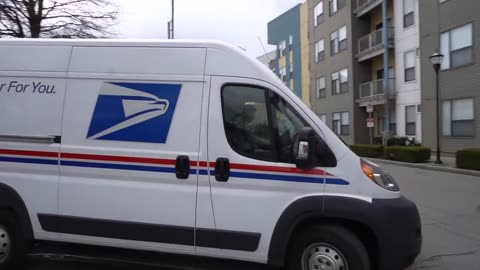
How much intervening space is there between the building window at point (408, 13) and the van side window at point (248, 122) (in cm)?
2695

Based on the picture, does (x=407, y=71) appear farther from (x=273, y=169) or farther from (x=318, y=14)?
(x=273, y=169)

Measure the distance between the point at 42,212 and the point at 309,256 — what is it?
287 cm

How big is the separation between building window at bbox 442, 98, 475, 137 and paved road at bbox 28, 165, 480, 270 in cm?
681

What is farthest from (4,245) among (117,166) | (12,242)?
(117,166)

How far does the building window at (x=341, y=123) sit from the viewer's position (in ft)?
128

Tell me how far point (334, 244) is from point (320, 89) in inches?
1581

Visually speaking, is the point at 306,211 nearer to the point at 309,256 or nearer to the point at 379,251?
the point at 309,256

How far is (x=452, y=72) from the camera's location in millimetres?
25047

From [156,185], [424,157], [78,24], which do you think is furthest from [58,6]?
[156,185]

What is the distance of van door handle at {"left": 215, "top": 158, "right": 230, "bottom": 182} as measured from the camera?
5.31m

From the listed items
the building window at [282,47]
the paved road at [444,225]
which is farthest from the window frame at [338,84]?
the paved road at [444,225]

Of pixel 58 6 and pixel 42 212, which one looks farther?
pixel 58 6

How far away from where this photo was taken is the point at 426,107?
27359mm

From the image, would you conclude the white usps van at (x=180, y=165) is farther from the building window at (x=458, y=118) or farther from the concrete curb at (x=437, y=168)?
the building window at (x=458, y=118)
